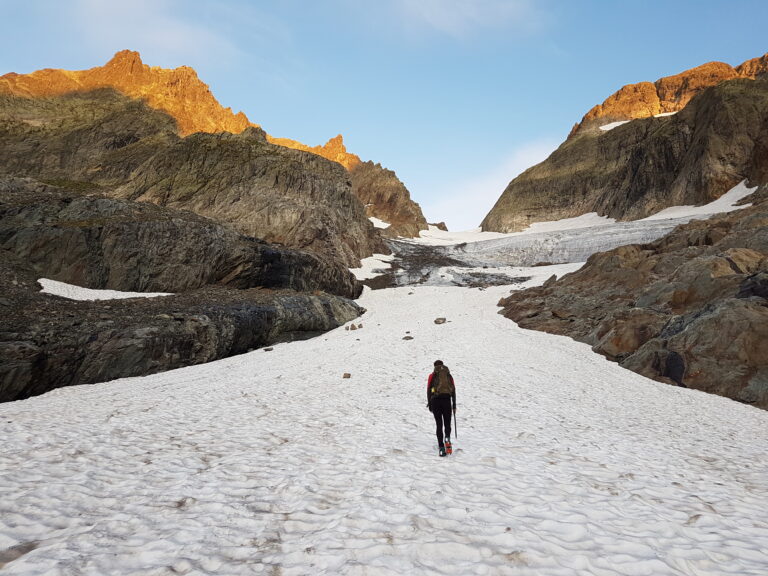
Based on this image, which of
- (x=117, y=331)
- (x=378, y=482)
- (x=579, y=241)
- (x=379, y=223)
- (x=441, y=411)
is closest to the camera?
(x=378, y=482)

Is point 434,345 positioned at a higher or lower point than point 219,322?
lower

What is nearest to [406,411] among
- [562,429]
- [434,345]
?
[562,429]

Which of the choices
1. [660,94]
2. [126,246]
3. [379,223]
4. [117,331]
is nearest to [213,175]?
[126,246]

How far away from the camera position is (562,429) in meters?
10.7

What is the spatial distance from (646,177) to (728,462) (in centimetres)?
11867

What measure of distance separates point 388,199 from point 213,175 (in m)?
101

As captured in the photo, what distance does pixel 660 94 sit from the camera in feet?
510

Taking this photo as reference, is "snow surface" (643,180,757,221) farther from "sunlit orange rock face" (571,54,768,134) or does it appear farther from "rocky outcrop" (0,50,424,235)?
"rocky outcrop" (0,50,424,235)

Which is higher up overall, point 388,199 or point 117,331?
point 388,199

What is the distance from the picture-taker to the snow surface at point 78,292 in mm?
22902

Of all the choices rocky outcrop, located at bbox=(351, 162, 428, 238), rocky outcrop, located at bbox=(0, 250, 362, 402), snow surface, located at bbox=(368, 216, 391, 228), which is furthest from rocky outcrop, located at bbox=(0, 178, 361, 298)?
rocky outcrop, located at bbox=(351, 162, 428, 238)

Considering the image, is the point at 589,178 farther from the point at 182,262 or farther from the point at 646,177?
the point at 182,262

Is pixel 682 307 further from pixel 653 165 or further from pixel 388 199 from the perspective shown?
pixel 388 199

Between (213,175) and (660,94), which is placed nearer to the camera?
(213,175)
